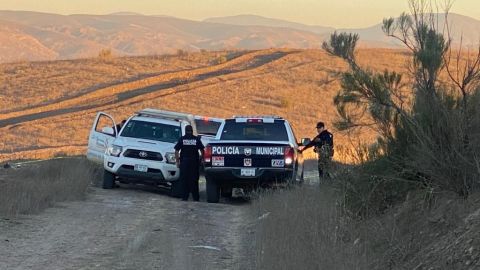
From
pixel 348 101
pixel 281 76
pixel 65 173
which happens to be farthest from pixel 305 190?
pixel 281 76

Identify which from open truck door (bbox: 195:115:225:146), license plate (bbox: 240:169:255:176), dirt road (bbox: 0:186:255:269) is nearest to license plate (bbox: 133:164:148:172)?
dirt road (bbox: 0:186:255:269)

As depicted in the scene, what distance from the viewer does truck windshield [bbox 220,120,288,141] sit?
55.7 ft

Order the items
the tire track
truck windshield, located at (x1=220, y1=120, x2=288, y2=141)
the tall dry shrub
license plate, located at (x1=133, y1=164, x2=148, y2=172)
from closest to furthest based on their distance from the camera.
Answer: the tall dry shrub, truck windshield, located at (x1=220, y1=120, x2=288, y2=141), license plate, located at (x1=133, y1=164, x2=148, y2=172), the tire track

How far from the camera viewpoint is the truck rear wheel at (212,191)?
16547 millimetres

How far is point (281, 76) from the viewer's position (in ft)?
193

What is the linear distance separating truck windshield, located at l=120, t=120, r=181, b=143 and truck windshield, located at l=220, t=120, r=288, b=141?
2.08m

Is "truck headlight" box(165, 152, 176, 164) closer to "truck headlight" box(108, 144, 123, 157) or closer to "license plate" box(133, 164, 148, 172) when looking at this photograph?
"license plate" box(133, 164, 148, 172)

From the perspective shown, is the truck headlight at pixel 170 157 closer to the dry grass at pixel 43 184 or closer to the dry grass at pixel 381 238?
the dry grass at pixel 43 184

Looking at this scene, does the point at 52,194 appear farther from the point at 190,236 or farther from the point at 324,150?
the point at 324,150

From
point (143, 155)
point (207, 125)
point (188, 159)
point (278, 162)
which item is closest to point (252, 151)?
point (278, 162)

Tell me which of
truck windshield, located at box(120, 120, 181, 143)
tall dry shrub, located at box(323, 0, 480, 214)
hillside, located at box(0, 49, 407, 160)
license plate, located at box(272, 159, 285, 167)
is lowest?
hillside, located at box(0, 49, 407, 160)

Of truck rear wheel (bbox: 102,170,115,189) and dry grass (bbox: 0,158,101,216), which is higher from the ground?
dry grass (bbox: 0,158,101,216)

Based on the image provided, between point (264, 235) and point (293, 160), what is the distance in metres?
5.40

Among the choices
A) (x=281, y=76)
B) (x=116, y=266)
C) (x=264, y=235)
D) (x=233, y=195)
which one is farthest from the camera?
(x=281, y=76)
